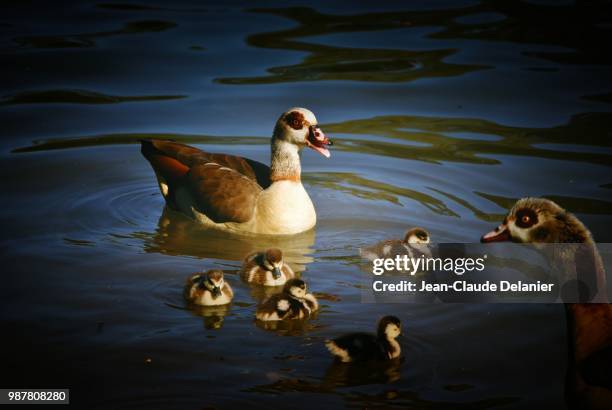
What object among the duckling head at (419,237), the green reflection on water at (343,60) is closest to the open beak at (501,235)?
the duckling head at (419,237)

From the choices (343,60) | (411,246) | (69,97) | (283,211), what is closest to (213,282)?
(411,246)

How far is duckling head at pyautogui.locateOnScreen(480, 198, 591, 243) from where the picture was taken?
19.4 feet

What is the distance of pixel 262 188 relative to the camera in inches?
408

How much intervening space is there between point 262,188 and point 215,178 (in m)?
0.51

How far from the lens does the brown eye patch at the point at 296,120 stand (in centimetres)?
999

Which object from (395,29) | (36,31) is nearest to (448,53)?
(395,29)

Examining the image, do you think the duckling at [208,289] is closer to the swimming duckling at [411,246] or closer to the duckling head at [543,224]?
the swimming duckling at [411,246]

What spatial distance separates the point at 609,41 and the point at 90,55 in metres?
9.30

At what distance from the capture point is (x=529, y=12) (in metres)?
19.0

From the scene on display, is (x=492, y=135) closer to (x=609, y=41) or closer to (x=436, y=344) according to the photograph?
(x=609, y=41)

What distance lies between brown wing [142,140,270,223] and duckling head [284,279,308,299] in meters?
2.39

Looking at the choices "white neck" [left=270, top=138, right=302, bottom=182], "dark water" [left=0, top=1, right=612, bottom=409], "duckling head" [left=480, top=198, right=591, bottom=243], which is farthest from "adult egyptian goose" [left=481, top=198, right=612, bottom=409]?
"white neck" [left=270, top=138, right=302, bottom=182]

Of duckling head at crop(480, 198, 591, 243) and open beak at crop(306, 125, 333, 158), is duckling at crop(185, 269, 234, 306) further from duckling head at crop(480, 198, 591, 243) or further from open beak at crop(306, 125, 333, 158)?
duckling head at crop(480, 198, 591, 243)

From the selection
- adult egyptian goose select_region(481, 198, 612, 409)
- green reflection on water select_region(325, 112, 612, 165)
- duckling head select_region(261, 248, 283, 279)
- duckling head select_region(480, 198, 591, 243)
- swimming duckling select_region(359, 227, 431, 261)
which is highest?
green reflection on water select_region(325, 112, 612, 165)
